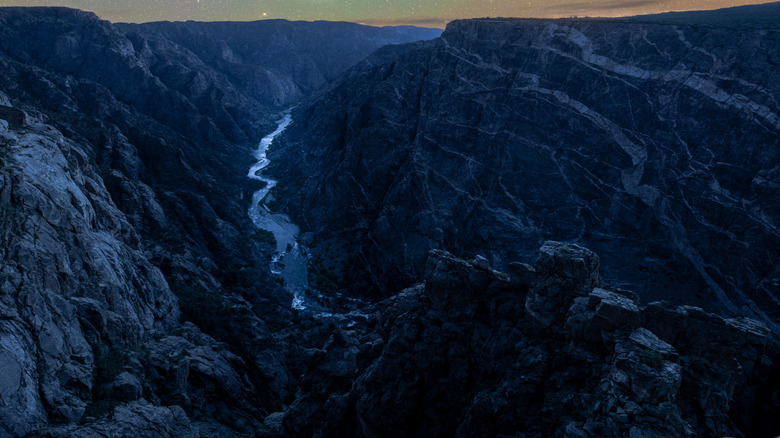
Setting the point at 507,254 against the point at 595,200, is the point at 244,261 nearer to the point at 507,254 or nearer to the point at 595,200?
the point at 507,254

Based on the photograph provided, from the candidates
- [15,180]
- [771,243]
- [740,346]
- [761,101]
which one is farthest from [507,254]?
[15,180]

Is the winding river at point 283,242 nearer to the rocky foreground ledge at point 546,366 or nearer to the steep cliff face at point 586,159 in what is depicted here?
the steep cliff face at point 586,159

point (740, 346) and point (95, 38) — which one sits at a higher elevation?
point (95, 38)

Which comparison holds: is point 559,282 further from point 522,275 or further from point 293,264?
point 293,264

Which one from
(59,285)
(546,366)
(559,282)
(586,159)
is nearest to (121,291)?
(59,285)

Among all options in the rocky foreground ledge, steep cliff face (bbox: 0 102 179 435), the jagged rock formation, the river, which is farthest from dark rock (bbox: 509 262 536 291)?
the river

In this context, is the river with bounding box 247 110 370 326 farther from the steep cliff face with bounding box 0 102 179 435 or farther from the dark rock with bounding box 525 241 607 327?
the dark rock with bounding box 525 241 607 327

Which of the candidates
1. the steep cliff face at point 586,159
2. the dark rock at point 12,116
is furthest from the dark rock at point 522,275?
the dark rock at point 12,116
